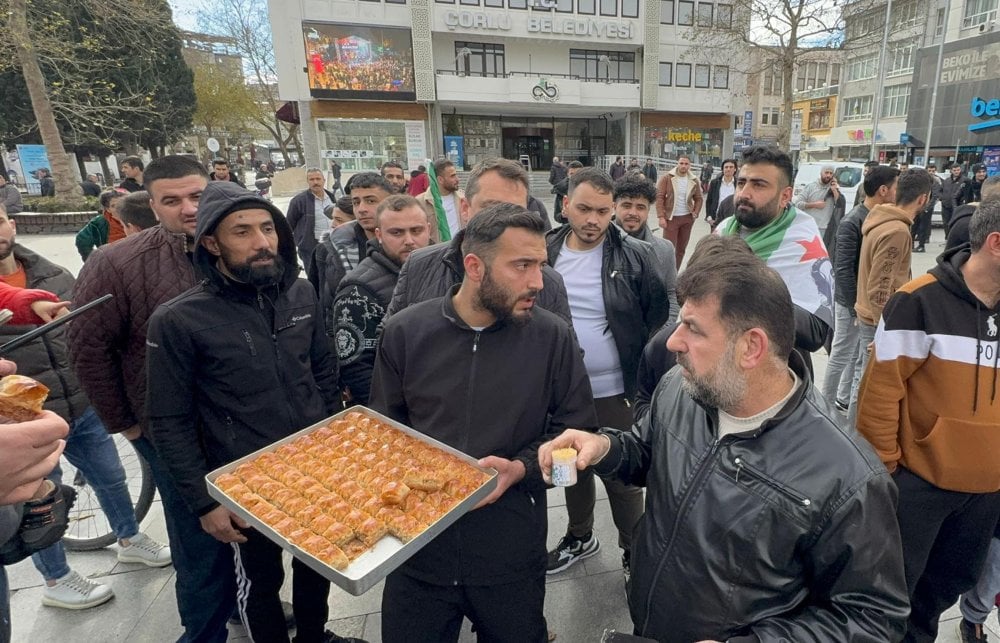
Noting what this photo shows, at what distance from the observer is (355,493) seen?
1.90m

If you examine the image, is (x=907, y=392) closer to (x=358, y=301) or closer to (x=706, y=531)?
(x=706, y=531)

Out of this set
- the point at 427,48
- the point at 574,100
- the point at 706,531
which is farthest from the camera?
the point at 574,100

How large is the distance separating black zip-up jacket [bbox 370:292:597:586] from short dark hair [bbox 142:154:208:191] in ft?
5.39

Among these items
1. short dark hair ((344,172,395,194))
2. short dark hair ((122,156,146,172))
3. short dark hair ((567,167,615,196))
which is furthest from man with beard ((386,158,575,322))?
short dark hair ((122,156,146,172))

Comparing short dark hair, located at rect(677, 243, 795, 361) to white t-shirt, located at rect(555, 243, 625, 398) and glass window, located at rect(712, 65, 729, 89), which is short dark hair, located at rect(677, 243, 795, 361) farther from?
glass window, located at rect(712, 65, 729, 89)

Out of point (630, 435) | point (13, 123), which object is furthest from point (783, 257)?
point (13, 123)

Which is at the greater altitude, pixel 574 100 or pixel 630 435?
pixel 574 100

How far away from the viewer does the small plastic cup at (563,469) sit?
1569mm

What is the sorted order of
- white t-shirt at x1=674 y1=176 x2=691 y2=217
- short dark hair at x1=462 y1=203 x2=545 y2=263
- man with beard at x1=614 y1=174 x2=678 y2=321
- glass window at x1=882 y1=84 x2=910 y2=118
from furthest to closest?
glass window at x1=882 y1=84 x2=910 y2=118
white t-shirt at x1=674 y1=176 x2=691 y2=217
man with beard at x1=614 y1=174 x2=678 y2=321
short dark hair at x1=462 y1=203 x2=545 y2=263

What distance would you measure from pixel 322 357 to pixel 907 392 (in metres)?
2.84

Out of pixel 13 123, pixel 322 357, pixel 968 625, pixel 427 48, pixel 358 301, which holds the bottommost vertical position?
pixel 968 625

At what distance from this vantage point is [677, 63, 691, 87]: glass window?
3478 centimetres

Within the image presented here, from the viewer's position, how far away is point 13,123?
2542 centimetres

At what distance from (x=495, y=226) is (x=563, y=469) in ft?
3.38
